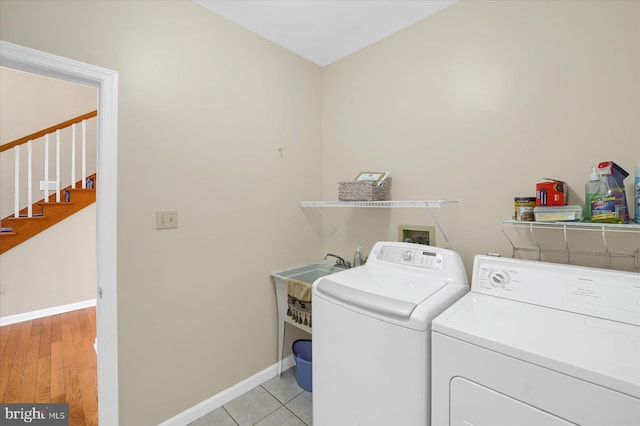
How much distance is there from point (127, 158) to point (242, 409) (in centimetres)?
170

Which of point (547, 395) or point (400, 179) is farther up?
point (400, 179)

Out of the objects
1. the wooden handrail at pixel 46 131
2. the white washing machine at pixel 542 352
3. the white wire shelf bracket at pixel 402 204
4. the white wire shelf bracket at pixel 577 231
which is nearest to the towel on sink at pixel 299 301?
the white wire shelf bracket at pixel 402 204

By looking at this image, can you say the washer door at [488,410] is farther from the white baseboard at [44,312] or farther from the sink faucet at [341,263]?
the white baseboard at [44,312]

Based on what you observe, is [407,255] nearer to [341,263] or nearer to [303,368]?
[341,263]

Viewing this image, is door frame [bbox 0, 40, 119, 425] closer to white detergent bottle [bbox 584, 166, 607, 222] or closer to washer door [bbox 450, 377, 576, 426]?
washer door [bbox 450, 377, 576, 426]

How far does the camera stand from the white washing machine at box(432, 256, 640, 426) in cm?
72

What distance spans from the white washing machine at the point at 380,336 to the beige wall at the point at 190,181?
77 centimetres

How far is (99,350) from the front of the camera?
1421 millimetres

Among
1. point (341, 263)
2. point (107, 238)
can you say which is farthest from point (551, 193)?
point (107, 238)

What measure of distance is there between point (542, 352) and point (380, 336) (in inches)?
20.8

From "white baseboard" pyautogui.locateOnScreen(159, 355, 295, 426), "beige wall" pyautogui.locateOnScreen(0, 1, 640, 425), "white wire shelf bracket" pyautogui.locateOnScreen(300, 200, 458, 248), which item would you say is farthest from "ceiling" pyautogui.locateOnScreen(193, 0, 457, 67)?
"white baseboard" pyautogui.locateOnScreen(159, 355, 295, 426)

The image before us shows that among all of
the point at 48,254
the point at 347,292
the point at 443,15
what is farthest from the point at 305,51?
the point at 48,254

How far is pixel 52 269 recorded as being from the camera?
3459 mm

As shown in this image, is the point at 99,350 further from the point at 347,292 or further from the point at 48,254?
the point at 48,254
